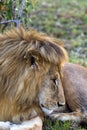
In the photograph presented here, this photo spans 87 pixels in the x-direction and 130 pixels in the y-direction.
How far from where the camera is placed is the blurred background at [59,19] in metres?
5.84

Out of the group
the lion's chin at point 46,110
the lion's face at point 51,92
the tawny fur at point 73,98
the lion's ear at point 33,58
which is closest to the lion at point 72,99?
the tawny fur at point 73,98

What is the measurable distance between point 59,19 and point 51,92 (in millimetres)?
7212

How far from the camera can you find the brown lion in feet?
13.8

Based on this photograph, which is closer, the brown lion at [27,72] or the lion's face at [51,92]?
the brown lion at [27,72]

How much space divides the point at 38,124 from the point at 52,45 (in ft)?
2.53

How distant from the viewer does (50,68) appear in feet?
14.3

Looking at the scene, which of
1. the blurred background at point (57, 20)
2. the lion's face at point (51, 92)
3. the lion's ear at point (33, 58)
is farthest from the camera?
the blurred background at point (57, 20)

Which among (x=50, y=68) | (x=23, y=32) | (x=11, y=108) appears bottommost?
(x=11, y=108)

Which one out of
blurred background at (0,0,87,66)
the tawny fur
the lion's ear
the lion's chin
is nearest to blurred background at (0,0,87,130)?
blurred background at (0,0,87,66)

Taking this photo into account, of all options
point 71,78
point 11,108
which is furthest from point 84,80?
point 11,108

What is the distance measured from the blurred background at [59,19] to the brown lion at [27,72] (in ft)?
4.47

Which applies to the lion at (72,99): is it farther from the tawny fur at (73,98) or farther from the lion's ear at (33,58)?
the lion's ear at (33,58)

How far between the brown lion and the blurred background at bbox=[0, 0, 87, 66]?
1.36 m

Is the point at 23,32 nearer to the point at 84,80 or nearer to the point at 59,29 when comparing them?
the point at 84,80
